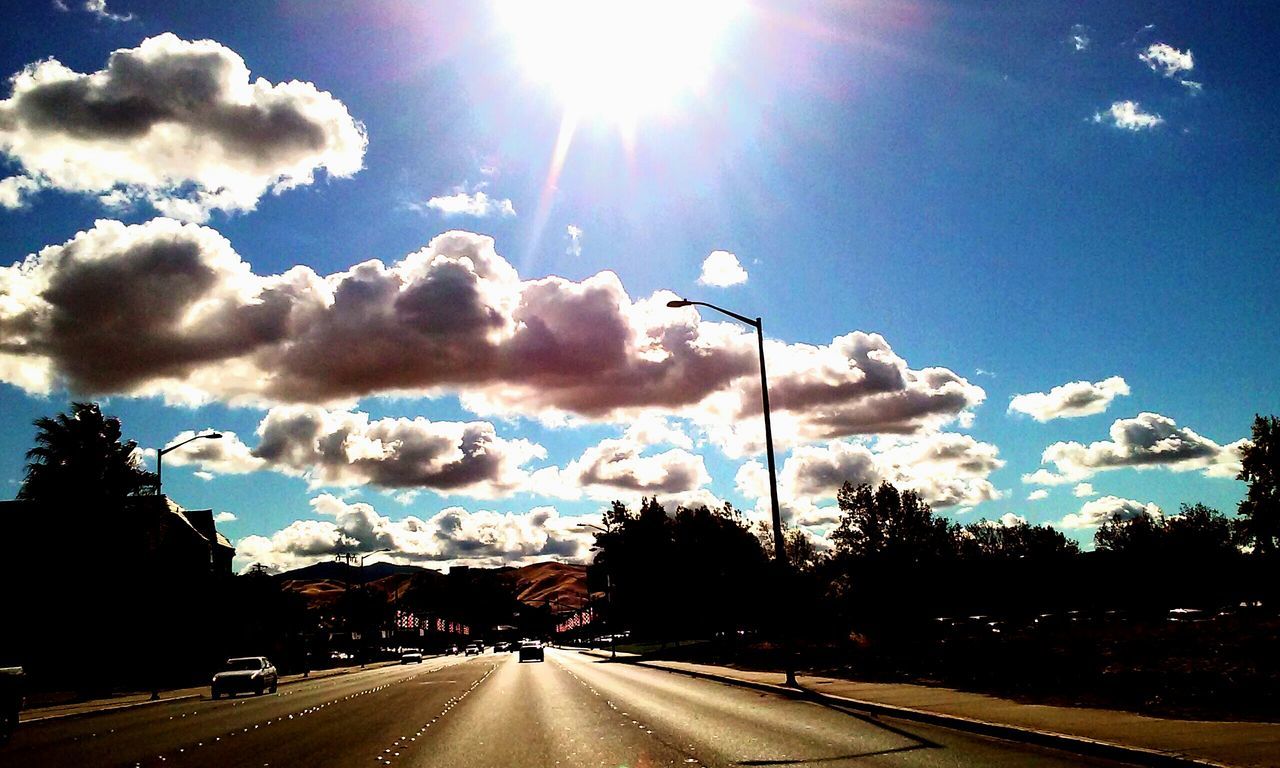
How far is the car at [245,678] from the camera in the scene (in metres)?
39.0

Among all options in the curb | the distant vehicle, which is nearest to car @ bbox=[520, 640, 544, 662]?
the curb

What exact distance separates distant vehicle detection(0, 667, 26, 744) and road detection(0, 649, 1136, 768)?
0.49 m

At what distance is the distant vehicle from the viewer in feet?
65.8

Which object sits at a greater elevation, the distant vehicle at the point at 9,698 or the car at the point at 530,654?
the distant vehicle at the point at 9,698

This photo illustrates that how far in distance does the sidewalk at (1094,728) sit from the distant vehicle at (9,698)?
18.3 meters

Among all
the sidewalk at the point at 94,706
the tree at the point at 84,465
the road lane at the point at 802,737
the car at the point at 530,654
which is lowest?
the car at the point at 530,654

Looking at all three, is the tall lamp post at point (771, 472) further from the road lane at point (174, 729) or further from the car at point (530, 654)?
the car at point (530, 654)

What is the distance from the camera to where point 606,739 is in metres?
15.7

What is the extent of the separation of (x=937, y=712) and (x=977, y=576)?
83447 mm

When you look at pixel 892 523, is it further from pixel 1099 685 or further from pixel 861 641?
pixel 1099 685

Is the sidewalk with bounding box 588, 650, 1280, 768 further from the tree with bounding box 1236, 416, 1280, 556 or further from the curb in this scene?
the tree with bounding box 1236, 416, 1280, 556

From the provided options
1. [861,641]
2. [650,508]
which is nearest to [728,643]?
[861,641]

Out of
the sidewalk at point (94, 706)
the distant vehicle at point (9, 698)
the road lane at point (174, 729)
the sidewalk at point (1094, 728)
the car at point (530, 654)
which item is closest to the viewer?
the sidewalk at point (1094, 728)

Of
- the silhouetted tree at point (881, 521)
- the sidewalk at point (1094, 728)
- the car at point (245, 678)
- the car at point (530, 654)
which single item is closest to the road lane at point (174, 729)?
the car at point (245, 678)
